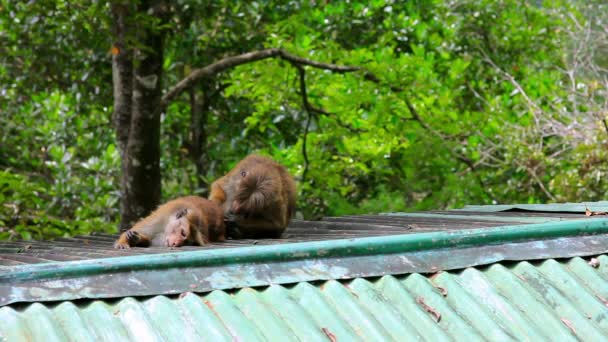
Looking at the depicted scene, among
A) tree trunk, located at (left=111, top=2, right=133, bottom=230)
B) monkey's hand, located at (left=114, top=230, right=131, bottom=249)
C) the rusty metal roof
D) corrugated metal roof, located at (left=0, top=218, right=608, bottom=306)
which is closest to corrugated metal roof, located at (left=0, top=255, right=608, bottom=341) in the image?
corrugated metal roof, located at (left=0, top=218, right=608, bottom=306)

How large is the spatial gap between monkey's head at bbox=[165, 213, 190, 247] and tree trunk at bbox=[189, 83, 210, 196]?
7199 millimetres

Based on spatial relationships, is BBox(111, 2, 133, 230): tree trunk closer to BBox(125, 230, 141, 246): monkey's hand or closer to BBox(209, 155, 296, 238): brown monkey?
BBox(209, 155, 296, 238): brown monkey

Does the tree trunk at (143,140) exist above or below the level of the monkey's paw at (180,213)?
above

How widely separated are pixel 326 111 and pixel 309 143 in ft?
4.06

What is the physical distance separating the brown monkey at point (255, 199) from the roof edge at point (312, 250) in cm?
276

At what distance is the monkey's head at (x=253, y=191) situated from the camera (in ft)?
23.8

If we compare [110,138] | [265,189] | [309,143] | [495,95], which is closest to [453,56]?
[495,95]

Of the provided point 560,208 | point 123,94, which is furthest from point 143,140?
point 560,208

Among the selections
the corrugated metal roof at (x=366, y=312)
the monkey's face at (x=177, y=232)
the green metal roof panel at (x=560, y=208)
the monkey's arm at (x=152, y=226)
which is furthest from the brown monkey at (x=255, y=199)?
the corrugated metal roof at (x=366, y=312)

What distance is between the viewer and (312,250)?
4.18m

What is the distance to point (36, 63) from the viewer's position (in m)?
13.2

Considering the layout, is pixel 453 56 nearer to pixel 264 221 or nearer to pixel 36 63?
pixel 36 63

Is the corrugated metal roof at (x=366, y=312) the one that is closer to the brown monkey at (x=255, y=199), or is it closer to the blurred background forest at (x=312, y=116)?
the brown monkey at (x=255, y=199)

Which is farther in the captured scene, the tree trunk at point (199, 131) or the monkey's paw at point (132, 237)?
the tree trunk at point (199, 131)
